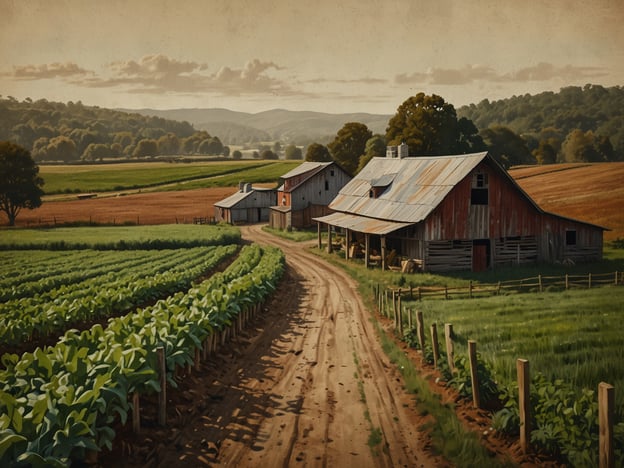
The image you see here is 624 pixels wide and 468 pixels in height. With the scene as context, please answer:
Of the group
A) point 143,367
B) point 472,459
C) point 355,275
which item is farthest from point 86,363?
point 355,275

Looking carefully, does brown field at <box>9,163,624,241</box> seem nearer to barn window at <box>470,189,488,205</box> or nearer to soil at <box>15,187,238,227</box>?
soil at <box>15,187,238,227</box>

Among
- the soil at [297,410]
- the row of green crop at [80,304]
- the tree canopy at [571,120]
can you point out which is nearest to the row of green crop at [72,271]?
the row of green crop at [80,304]

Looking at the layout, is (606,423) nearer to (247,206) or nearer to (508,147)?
(508,147)

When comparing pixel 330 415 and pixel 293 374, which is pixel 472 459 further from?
pixel 293 374

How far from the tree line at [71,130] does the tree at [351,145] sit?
32928mm

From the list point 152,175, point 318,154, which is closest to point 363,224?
point 152,175

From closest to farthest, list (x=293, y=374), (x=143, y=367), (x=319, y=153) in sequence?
1. (x=143, y=367)
2. (x=293, y=374)
3. (x=319, y=153)

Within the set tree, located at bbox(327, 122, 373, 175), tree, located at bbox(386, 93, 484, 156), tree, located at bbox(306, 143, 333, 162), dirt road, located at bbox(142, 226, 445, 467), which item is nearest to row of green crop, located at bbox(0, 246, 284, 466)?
dirt road, located at bbox(142, 226, 445, 467)

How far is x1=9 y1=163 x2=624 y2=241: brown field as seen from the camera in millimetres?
19531

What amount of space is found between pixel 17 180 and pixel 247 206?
49672 millimetres

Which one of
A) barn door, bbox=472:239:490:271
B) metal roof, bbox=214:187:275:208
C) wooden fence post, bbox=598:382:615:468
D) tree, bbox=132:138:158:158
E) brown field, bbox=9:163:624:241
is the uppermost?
tree, bbox=132:138:158:158

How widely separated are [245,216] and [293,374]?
187 ft

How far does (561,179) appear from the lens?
26.5 metres

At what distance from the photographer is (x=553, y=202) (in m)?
29.8
